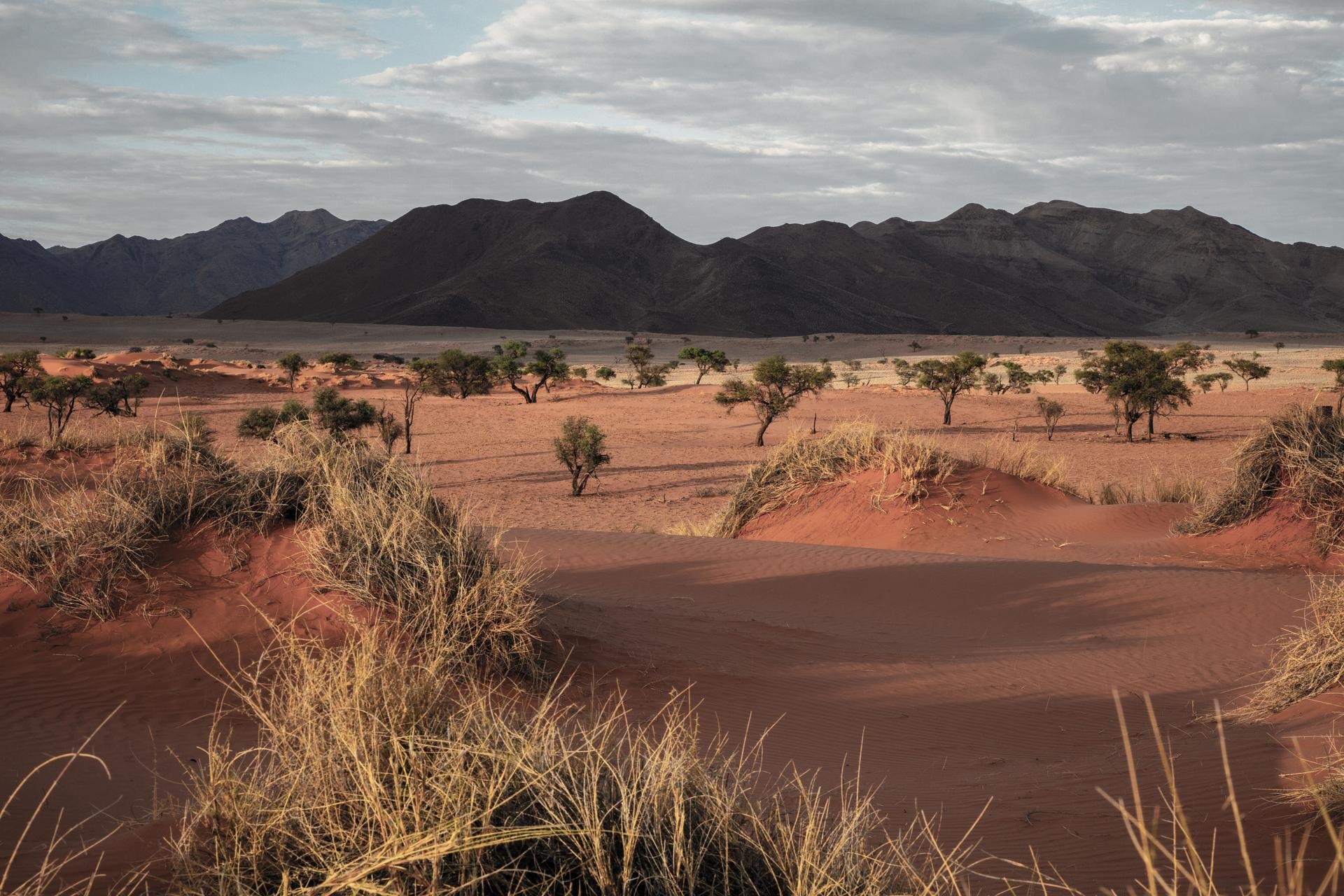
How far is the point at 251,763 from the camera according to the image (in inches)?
211

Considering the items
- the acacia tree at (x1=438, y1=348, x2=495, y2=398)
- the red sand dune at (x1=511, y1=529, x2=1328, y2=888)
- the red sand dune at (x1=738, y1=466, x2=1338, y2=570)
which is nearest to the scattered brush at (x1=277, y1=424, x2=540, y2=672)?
the red sand dune at (x1=511, y1=529, x2=1328, y2=888)

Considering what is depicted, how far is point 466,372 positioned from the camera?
51.7 m

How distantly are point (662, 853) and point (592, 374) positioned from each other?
215 feet

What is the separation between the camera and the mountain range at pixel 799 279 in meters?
147

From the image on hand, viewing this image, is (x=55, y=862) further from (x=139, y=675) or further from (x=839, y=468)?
(x=839, y=468)

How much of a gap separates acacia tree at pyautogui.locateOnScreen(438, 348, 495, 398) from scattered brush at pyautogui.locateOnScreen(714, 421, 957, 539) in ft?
110

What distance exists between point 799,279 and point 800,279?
0.35 m

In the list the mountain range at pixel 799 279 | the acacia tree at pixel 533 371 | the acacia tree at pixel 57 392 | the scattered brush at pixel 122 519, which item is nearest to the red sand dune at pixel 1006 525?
the scattered brush at pixel 122 519

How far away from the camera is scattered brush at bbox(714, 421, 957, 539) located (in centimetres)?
1812

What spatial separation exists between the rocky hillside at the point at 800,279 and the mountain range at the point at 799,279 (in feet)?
1.11

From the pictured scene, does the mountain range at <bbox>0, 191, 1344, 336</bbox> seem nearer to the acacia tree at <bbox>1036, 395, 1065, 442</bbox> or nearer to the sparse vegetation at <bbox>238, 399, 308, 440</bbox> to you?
the acacia tree at <bbox>1036, 395, 1065, 442</bbox>

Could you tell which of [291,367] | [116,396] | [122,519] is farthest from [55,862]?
[291,367]

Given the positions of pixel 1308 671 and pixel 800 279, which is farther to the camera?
pixel 800 279

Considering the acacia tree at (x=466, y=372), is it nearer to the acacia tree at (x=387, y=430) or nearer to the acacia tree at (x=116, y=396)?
the acacia tree at (x=116, y=396)
